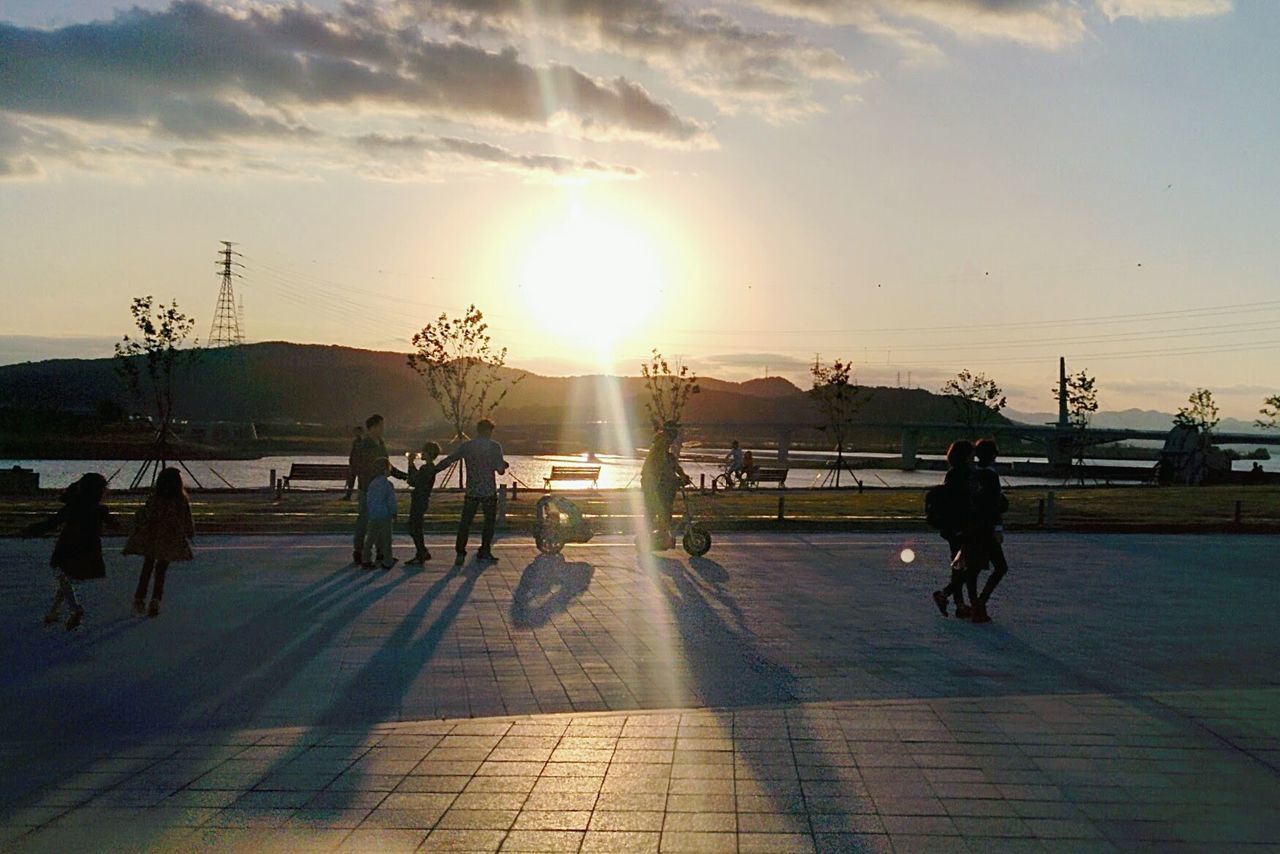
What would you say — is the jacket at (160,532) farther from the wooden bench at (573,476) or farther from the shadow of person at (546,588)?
the wooden bench at (573,476)

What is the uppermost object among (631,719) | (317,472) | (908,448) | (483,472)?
(908,448)

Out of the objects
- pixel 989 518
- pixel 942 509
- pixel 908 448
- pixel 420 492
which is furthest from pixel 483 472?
pixel 908 448

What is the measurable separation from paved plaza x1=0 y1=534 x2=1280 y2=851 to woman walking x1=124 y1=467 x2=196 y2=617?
31 cm

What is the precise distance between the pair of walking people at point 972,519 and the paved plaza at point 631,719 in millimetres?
323

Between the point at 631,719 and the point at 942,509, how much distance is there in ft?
17.0

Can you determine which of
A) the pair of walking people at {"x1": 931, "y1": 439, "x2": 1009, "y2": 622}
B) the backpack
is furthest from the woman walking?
the pair of walking people at {"x1": 931, "y1": 439, "x2": 1009, "y2": 622}

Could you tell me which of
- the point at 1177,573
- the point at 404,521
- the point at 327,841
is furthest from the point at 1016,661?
the point at 404,521

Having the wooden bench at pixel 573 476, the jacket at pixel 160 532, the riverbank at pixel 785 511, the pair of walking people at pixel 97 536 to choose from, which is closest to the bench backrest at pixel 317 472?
the riverbank at pixel 785 511

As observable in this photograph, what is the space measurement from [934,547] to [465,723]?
1347 cm

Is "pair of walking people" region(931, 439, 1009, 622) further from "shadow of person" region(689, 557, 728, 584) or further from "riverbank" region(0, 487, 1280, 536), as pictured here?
"riverbank" region(0, 487, 1280, 536)

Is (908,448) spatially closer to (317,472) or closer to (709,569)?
(317,472)

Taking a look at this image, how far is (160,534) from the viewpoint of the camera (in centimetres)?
1112

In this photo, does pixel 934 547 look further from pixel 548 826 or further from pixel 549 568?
pixel 548 826

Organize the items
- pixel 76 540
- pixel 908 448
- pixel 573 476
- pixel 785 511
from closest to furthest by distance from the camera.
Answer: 1. pixel 76 540
2. pixel 785 511
3. pixel 573 476
4. pixel 908 448
